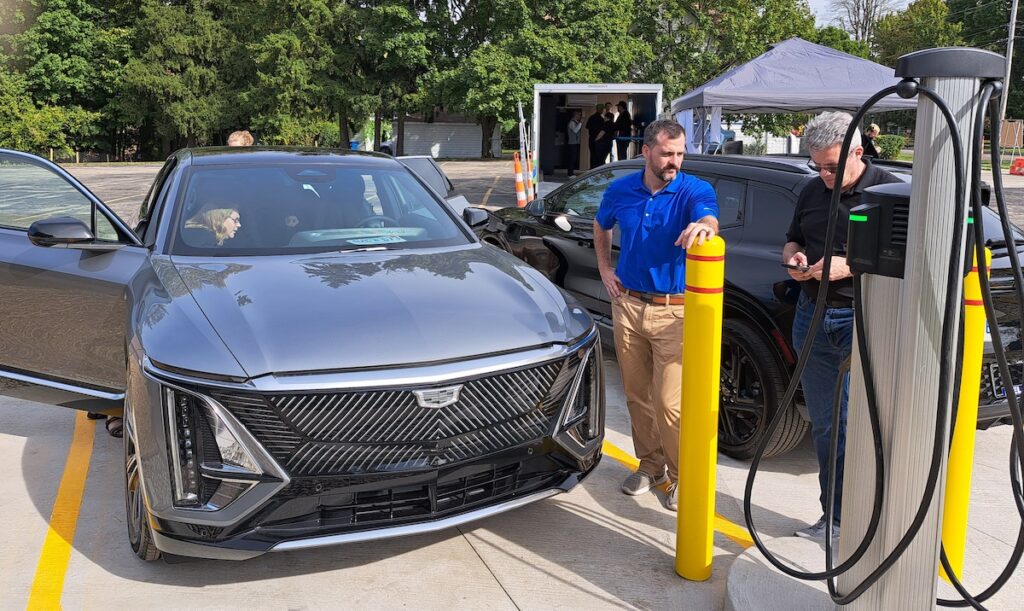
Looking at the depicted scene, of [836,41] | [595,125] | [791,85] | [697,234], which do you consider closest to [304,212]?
[697,234]

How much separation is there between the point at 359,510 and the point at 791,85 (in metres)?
12.2

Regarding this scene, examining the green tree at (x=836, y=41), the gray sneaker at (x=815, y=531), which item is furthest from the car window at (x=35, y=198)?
the green tree at (x=836, y=41)

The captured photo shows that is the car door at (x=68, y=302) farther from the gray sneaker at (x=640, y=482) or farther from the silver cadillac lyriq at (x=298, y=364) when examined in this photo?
the gray sneaker at (x=640, y=482)

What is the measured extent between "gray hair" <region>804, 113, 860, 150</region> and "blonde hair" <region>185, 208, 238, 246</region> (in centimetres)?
269

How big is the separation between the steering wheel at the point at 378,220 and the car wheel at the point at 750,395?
1.85 meters

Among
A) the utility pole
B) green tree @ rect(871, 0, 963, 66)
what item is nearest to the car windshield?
the utility pole

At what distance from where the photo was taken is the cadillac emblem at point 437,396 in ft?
9.60

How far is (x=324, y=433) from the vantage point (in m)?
2.87

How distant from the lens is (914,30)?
55094 millimetres

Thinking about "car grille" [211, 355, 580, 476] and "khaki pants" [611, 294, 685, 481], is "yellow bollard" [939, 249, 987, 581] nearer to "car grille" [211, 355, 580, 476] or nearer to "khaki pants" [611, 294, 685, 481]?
"khaki pants" [611, 294, 685, 481]

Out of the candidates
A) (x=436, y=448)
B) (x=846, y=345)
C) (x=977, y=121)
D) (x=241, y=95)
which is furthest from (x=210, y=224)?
(x=241, y=95)

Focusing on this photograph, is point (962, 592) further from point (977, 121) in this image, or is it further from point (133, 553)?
point (133, 553)

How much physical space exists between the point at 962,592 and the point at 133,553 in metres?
3.05

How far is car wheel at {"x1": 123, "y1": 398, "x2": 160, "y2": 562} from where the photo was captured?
3.20 meters
